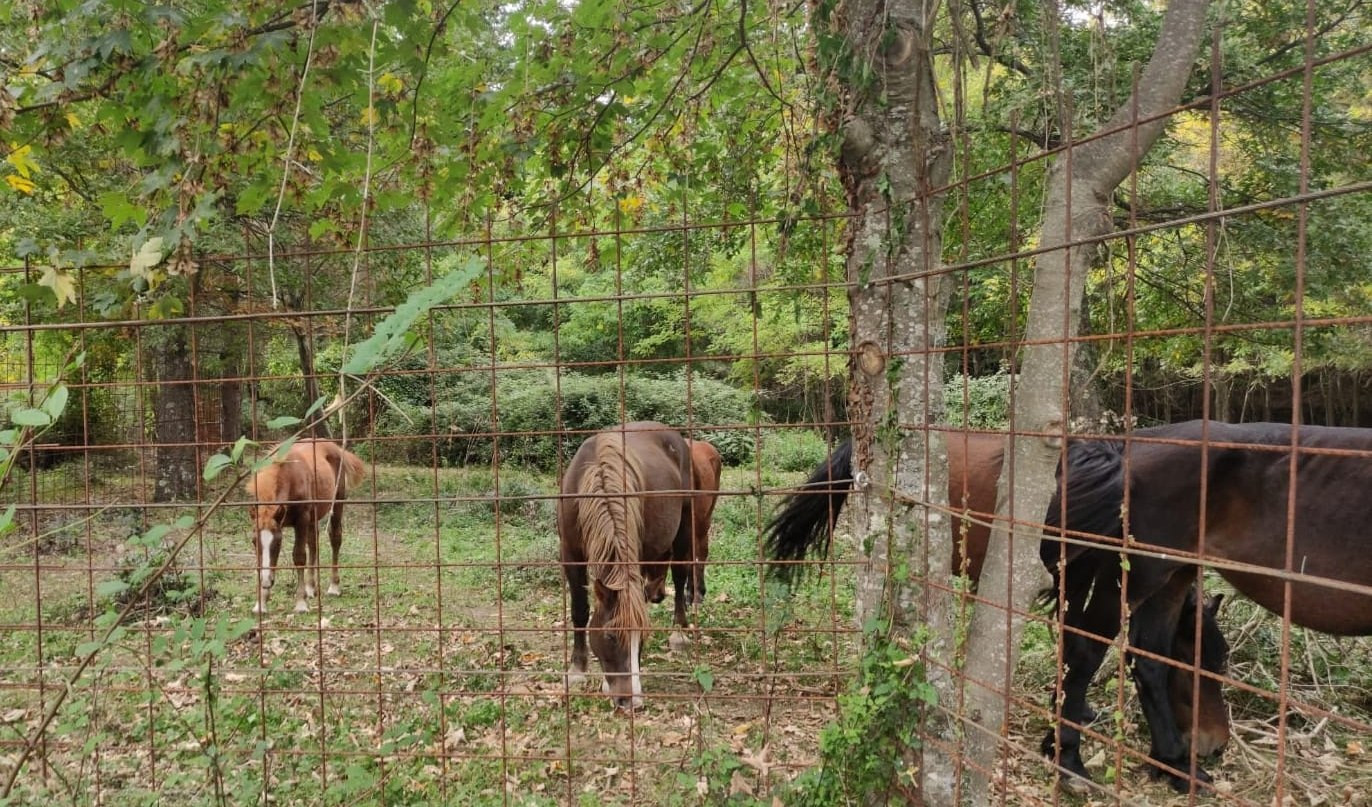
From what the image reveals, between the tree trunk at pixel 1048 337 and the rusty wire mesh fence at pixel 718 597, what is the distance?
0.56 feet

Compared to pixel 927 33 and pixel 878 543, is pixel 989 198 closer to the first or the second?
pixel 927 33

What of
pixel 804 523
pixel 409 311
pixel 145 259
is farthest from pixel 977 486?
pixel 145 259

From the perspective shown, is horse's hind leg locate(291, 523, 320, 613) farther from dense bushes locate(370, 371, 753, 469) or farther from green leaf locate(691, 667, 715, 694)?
dense bushes locate(370, 371, 753, 469)

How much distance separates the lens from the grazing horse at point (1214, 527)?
391 centimetres

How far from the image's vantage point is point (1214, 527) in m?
4.23

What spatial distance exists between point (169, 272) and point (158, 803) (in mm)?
2319

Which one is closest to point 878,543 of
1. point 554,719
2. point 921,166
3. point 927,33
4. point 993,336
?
point 921,166

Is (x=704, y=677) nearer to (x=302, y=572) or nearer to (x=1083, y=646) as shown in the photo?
(x=1083, y=646)

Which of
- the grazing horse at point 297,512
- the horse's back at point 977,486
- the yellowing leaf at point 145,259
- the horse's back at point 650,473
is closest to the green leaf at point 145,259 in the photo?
the yellowing leaf at point 145,259

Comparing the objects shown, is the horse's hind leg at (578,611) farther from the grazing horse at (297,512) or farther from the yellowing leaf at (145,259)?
the yellowing leaf at (145,259)

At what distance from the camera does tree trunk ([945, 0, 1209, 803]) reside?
2.85 m

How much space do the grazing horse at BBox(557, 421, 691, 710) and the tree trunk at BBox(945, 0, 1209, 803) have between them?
1.60 metres

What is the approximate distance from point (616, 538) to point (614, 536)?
2cm

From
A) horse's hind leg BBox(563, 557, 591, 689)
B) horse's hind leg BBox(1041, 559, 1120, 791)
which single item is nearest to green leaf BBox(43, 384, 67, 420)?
horse's hind leg BBox(563, 557, 591, 689)
